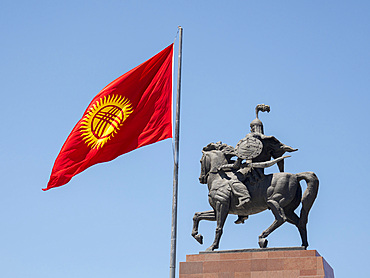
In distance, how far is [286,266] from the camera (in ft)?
59.7

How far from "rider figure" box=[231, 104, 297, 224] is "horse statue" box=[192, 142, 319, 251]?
0.13 meters

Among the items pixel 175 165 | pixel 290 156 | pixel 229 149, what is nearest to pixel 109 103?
pixel 175 165

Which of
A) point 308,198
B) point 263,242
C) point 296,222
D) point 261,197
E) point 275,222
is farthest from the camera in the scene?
point 261,197

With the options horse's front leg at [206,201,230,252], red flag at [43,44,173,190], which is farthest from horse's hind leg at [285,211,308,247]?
red flag at [43,44,173,190]

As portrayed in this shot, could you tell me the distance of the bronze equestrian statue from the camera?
64.0 feet

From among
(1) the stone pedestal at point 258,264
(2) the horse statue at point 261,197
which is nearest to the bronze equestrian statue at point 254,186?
(2) the horse statue at point 261,197

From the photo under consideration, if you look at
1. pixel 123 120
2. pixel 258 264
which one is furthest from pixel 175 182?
pixel 258 264

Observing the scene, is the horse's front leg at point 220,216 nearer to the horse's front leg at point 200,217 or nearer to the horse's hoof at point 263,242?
the horse's front leg at point 200,217

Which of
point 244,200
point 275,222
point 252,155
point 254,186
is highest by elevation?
point 252,155

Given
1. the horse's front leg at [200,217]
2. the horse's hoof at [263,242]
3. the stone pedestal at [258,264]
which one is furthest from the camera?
the horse's front leg at [200,217]

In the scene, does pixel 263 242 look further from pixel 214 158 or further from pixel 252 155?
pixel 214 158

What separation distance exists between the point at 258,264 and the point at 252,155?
138 inches

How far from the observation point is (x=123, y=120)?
1802cm

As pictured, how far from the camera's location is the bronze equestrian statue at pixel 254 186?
Answer: 19516 mm
